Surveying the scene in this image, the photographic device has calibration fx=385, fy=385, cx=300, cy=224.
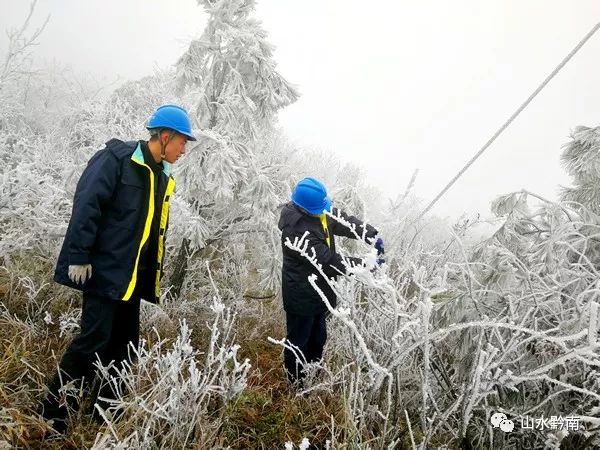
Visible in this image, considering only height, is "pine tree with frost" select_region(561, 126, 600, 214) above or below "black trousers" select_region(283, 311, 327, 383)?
above

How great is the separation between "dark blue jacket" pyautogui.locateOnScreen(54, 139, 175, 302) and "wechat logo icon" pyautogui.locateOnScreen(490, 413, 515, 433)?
255 centimetres

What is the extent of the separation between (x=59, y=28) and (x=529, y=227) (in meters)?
93.1

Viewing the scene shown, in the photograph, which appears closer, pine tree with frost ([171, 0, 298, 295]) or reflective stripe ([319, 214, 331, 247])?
reflective stripe ([319, 214, 331, 247])

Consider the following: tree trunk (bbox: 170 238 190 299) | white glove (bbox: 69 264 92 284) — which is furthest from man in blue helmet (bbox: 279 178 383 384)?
tree trunk (bbox: 170 238 190 299)

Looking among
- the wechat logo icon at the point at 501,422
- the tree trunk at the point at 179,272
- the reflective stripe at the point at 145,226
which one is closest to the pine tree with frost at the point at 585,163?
the wechat logo icon at the point at 501,422

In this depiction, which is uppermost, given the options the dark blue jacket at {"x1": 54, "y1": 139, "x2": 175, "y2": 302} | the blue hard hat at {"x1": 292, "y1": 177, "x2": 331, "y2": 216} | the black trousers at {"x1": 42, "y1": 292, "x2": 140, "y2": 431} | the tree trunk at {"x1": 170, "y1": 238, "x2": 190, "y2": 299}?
the blue hard hat at {"x1": 292, "y1": 177, "x2": 331, "y2": 216}

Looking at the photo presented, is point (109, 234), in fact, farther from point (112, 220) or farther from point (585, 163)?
point (585, 163)

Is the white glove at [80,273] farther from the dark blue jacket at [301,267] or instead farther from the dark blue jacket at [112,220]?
the dark blue jacket at [301,267]

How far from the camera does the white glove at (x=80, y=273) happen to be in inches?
93.4

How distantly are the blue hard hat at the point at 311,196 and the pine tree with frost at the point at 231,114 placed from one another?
1420 millimetres

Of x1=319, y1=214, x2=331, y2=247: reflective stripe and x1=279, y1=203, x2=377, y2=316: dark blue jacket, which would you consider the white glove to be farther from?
x1=319, y1=214, x2=331, y2=247: reflective stripe

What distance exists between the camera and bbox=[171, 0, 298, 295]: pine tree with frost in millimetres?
4809

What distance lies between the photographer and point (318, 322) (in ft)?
12.5

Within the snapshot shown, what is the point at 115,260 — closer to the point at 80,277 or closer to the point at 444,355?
the point at 80,277
